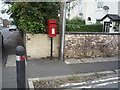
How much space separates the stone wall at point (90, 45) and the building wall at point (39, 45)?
724 mm

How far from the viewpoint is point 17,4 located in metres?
6.21

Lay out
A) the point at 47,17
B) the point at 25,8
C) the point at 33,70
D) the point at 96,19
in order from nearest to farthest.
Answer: the point at 33,70, the point at 25,8, the point at 47,17, the point at 96,19

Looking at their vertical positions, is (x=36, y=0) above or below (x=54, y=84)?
above

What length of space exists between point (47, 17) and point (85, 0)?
47.1 ft

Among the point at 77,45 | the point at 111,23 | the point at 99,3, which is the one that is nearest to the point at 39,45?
the point at 77,45

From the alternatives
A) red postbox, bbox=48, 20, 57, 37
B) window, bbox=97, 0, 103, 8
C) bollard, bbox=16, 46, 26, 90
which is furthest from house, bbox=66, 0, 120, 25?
bollard, bbox=16, 46, 26, 90

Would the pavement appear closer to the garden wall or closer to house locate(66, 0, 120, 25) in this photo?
the garden wall

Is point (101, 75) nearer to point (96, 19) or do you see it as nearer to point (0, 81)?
point (0, 81)

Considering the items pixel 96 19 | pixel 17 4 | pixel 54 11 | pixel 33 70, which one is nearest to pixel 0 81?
pixel 33 70

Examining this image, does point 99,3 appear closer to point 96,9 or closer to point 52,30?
point 96,9

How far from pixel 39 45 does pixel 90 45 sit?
8.90ft

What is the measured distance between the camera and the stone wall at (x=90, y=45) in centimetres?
695

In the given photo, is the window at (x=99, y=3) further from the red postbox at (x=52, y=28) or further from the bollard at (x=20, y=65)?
the bollard at (x=20, y=65)

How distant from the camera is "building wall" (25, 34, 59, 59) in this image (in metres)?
6.60
